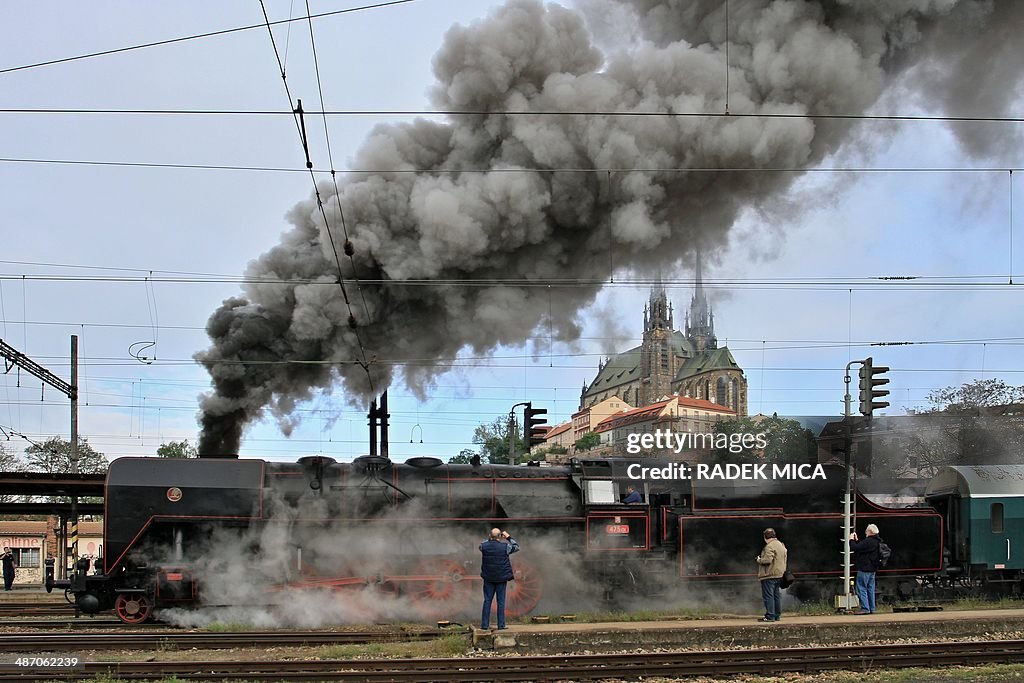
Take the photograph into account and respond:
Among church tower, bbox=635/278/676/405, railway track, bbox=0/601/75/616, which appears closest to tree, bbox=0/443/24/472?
railway track, bbox=0/601/75/616

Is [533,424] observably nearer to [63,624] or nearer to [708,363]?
[63,624]

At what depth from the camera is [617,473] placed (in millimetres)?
14031

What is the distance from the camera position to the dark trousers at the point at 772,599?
10836 mm

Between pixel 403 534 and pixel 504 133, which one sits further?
pixel 504 133

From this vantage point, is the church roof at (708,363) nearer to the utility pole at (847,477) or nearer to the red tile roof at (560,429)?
the red tile roof at (560,429)

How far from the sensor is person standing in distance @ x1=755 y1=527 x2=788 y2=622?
428 inches

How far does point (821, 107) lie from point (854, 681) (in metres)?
13.0

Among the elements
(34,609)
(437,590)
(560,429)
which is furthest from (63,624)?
(560,429)

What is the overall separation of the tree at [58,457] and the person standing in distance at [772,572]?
132ft

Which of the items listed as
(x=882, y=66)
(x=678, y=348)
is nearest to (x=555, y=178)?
(x=882, y=66)

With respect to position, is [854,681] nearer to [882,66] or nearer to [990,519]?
[990,519]

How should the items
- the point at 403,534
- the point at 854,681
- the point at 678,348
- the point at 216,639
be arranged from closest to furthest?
1. the point at 854,681
2. the point at 216,639
3. the point at 403,534
4. the point at 678,348

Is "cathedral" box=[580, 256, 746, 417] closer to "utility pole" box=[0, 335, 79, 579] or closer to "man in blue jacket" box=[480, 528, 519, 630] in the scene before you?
"utility pole" box=[0, 335, 79, 579]

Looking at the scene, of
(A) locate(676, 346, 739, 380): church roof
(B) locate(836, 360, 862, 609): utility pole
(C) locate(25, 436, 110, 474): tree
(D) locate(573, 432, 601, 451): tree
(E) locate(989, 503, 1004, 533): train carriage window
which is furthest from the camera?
(A) locate(676, 346, 739, 380): church roof
